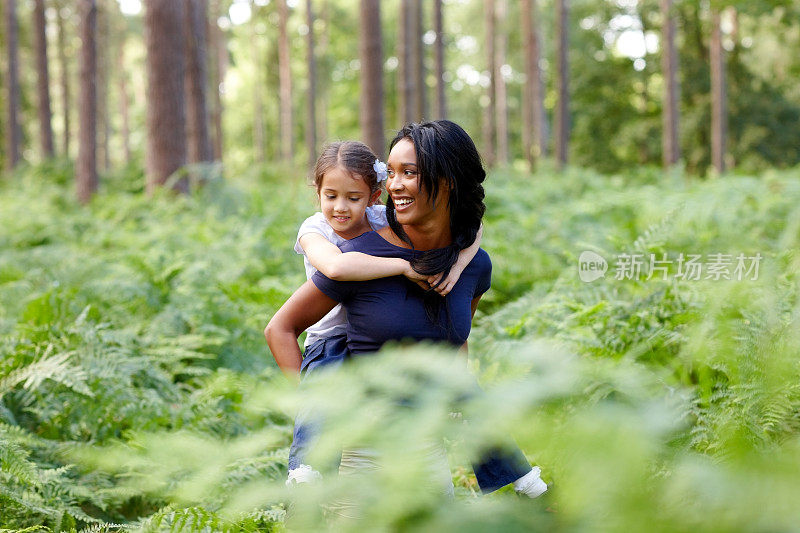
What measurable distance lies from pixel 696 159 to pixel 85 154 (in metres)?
22.2

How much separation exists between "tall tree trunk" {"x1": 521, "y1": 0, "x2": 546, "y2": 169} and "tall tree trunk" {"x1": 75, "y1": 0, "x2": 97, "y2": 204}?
12.2 metres

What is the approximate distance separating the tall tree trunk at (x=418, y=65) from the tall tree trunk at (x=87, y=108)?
28.3 ft

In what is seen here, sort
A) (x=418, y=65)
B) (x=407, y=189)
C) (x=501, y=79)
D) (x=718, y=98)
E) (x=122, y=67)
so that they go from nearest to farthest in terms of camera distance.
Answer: (x=407, y=189), (x=718, y=98), (x=418, y=65), (x=501, y=79), (x=122, y=67)

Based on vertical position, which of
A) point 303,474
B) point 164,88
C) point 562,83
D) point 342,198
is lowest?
point 303,474

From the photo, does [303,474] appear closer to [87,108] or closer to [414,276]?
[414,276]

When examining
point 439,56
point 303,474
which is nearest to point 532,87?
point 439,56

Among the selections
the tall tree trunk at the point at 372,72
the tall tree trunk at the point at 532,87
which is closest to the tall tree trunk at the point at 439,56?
the tall tree trunk at the point at 532,87

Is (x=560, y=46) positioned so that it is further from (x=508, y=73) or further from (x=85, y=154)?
(x=508, y=73)

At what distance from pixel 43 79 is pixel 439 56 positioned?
12.7 metres

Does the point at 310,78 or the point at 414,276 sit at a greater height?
the point at 310,78

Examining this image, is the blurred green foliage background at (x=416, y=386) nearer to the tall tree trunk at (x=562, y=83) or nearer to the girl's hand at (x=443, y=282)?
the girl's hand at (x=443, y=282)

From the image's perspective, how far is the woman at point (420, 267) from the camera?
223cm

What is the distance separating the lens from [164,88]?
38.8 ft

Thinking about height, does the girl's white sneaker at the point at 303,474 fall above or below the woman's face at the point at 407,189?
below
